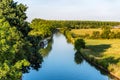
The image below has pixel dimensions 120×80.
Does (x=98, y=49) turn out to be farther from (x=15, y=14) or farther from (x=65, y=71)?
(x=15, y=14)

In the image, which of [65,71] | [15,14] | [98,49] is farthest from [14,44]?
[98,49]

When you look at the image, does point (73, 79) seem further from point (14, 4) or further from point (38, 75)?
point (14, 4)

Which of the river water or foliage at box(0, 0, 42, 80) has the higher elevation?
foliage at box(0, 0, 42, 80)

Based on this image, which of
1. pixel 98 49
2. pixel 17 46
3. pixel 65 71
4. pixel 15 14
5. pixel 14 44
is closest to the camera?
pixel 14 44

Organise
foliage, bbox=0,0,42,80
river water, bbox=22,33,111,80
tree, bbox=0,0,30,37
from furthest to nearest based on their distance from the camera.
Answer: river water, bbox=22,33,111,80 < tree, bbox=0,0,30,37 < foliage, bbox=0,0,42,80

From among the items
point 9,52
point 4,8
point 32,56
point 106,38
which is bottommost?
point 106,38

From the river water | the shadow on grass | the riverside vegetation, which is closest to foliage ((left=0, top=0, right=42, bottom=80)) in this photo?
the riverside vegetation

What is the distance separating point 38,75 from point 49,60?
775 inches

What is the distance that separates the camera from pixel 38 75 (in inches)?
2462

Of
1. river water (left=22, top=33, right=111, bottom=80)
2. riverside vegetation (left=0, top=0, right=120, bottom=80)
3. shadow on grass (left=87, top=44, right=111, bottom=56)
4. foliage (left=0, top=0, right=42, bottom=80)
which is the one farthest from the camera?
shadow on grass (left=87, top=44, right=111, bottom=56)

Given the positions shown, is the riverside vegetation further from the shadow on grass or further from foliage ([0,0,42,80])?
the shadow on grass

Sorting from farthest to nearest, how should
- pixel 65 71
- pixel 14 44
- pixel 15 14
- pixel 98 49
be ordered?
1. pixel 98 49
2. pixel 65 71
3. pixel 15 14
4. pixel 14 44

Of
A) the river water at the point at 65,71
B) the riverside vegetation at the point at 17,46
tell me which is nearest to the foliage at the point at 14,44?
the riverside vegetation at the point at 17,46

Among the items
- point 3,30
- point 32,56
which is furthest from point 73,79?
point 3,30
